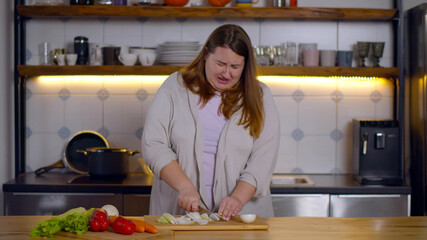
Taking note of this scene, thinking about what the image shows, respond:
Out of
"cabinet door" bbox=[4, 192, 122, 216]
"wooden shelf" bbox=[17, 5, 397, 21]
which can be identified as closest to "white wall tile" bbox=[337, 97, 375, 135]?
"wooden shelf" bbox=[17, 5, 397, 21]

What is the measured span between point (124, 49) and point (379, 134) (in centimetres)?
159

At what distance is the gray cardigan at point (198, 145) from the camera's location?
7.85 feet

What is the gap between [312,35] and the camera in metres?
3.80

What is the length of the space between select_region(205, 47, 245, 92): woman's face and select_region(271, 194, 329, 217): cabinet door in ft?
3.53

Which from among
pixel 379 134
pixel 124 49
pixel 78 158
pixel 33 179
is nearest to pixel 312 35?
pixel 379 134

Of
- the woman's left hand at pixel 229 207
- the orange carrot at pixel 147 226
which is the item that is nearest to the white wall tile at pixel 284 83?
the woman's left hand at pixel 229 207

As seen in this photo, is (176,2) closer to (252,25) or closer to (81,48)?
(252,25)

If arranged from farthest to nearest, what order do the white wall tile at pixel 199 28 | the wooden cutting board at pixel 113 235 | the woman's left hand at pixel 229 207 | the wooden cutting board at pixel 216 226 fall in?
the white wall tile at pixel 199 28, the woman's left hand at pixel 229 207, the wooden cutting board at pixel 216 226, the wooden cutting board at pixel 113 235

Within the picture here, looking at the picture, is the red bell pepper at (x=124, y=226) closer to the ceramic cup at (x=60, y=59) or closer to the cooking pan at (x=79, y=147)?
the cooking pan at (x=79, y=147)

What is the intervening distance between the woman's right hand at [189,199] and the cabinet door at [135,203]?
104 cm

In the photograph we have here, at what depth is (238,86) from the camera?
97.9 inches

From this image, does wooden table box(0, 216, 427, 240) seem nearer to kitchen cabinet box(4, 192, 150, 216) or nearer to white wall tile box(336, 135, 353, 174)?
kitchen cabinet box(4, 192, 150, 216)

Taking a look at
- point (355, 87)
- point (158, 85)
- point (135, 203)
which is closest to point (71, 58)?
point (158, 85)

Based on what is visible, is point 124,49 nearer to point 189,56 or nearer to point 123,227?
point 189,56
